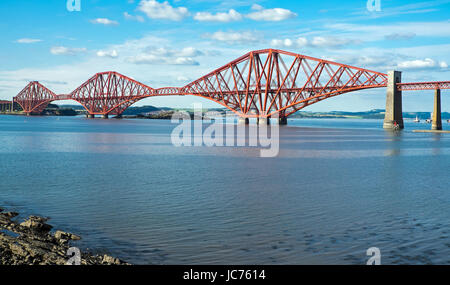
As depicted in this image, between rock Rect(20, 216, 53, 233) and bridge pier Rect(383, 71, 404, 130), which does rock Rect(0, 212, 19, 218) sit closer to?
rock Rect(20, 216, 53, 233)

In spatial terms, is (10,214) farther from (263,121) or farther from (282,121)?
(282,121)

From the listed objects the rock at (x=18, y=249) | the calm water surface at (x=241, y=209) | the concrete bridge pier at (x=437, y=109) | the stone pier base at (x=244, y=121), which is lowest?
the calm water surface at (x=241, y=209)

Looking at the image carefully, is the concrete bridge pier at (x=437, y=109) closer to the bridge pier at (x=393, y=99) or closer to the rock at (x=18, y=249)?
the bridge pier at (x=393, y=99)

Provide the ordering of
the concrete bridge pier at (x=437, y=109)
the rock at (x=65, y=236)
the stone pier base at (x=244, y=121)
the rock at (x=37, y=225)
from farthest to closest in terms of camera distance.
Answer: the stone pier base at (x=244, y=121) < the concrete bridge pier at (x=437, y=109) < the rock at (x=37, y=225) < the rock at (x=65, y=236)

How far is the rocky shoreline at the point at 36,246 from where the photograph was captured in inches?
352

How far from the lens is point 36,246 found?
32.0 feet

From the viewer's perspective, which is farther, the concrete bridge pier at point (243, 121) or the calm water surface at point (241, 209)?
the concrete bridge pier at point (243, 121)

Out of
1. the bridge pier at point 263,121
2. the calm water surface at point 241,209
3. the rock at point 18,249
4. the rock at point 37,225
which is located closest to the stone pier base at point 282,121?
the bridge pier at point 263,121

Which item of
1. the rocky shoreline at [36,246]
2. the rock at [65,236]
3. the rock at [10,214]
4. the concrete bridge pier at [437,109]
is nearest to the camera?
the rocky shoreline at [36,246]

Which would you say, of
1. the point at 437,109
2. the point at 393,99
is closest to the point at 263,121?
the point at 393,99

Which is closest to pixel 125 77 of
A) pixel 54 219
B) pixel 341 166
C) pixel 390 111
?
pixel 390 111

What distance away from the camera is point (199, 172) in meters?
24.9
